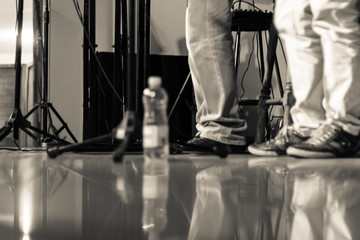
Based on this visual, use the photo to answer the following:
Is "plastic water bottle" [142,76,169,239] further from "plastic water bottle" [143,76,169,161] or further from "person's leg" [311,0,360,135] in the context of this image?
"person's leg" [311,0,360,135]


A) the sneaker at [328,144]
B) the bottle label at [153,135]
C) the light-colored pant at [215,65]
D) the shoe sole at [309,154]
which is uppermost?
the light-colored pant at [215,65]

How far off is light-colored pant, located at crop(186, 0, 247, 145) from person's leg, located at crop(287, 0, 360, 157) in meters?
0.32

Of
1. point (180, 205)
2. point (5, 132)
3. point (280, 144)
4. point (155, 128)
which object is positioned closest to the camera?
point (180, 205)

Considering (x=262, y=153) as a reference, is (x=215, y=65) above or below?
above

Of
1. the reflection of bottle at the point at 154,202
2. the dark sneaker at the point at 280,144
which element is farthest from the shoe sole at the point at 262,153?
the reflection of bottle at the point at 154,202

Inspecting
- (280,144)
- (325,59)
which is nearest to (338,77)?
(325,59)

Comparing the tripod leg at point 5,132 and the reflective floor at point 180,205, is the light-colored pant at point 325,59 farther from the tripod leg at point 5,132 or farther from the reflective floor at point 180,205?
the tripod leg at point 5,132

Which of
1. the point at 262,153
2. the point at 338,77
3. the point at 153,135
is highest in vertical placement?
the point at 338,77

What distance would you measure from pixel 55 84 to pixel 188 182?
2.68 meters

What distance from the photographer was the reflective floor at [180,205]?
0.47 m

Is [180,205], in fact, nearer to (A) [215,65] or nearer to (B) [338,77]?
(B) [338,77]

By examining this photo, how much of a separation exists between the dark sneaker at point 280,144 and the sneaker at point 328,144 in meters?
0.11

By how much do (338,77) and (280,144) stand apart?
29 cm

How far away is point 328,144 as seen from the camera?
1.39 meters
